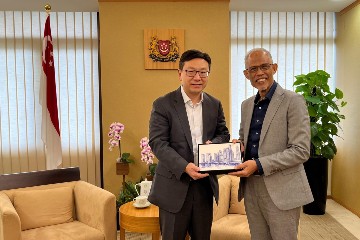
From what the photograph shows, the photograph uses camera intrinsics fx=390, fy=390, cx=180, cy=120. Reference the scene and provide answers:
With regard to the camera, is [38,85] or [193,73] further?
[38,85]

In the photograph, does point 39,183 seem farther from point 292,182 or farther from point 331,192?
point 331,192

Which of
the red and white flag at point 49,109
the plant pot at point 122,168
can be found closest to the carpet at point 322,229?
the plant pot at point 122,168

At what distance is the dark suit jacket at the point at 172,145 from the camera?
2238 millimetres

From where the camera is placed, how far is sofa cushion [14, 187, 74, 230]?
127 inches

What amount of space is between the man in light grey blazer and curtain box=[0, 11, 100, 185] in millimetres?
3534

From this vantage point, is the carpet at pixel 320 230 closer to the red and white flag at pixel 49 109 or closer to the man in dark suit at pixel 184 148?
the red and white flag at pixel 49 109

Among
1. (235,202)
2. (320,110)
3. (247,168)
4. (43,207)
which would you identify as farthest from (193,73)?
(320,110)

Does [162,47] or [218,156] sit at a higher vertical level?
[162,47]

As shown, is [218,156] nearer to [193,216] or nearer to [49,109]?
[193,216]

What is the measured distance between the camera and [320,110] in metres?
4.68

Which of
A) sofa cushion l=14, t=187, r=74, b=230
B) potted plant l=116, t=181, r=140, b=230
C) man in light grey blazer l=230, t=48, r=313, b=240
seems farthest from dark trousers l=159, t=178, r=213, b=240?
potted plant l=116, t=181, r=140, b=230

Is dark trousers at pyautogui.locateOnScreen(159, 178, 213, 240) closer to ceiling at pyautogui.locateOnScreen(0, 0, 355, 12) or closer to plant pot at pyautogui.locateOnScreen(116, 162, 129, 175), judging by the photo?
plant pot at pyautogui.locateOnScreen(116, 162, 129, 175)

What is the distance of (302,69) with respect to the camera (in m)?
5.45

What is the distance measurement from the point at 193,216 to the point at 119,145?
2.32 metres
